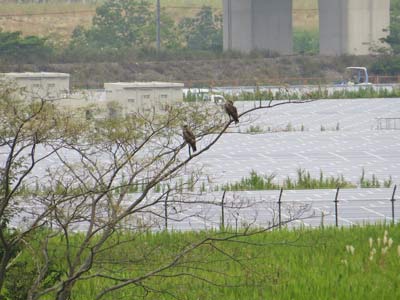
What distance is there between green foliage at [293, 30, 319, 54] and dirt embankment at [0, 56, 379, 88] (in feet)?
84.0

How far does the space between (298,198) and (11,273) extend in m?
17.4

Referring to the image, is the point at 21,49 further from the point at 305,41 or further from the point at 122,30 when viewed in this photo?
the point at 305,41

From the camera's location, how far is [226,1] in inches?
3452

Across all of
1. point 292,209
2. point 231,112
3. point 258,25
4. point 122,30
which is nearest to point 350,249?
point 292,209

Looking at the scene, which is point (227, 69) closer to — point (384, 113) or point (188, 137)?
point (384, 113)

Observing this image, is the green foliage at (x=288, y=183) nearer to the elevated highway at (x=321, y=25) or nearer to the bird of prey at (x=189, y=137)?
the bird of prey at (x=189, y=137)

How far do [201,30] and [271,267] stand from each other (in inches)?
3565

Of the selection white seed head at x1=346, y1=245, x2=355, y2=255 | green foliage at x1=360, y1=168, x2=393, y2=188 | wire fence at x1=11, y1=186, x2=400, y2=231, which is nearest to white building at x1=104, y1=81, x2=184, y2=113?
green foliage at x1=360, y1=168, x2=393, y2=188

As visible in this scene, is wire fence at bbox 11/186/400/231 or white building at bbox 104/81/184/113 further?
white building at bbox 104/81/184/113

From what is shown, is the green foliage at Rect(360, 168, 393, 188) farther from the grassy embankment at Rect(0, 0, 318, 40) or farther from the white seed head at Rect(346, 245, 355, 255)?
the grassy embankment at Rect(0, 0, 318, 40)

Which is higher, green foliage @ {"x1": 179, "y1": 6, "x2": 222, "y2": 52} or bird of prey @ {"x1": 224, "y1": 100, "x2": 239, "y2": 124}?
green foliage @ {"x1": 179, "y1": 6, "x2": 222, "y2": 52}

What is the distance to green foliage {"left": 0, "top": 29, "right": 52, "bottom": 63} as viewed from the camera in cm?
8019

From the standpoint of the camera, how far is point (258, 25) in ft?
285

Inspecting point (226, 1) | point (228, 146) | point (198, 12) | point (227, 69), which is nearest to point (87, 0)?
point (198, 12)
